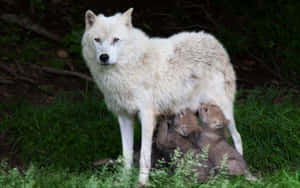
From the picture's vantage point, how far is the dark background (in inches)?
354

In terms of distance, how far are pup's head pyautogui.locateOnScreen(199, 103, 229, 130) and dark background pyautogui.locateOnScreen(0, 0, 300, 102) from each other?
3.44 m

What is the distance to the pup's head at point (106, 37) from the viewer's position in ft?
16.7

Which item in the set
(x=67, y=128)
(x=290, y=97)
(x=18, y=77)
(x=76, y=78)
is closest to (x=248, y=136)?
(x=290, y=97)

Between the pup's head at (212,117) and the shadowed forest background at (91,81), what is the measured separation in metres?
1.12

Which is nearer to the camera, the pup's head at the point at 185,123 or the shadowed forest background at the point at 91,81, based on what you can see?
the pup's head at the point at 185,123

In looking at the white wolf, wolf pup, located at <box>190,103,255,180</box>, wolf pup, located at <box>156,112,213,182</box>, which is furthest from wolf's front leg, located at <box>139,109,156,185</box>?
wolf pup, located at <box>190,103,255,180</box>

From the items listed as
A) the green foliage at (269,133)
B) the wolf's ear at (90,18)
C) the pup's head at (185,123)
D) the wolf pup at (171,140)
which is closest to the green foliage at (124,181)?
the wolf pup at (171,140)

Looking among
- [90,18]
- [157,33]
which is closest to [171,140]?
[90,18]

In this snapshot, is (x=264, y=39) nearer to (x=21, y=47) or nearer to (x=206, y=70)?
(x=206, y=70)

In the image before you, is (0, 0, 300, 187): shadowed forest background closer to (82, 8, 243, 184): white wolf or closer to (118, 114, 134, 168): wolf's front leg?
(118, 114, 134, 168): wolf's front leg

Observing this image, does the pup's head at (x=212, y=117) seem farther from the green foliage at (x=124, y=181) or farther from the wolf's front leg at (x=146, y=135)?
the green foliage at (x=124, y=181)

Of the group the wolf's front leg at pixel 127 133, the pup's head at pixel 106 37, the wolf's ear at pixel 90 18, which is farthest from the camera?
the wolf's front leg at pixel 127 133

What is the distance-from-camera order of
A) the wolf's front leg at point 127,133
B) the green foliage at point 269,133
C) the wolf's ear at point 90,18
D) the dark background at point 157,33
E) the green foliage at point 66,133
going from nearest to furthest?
the wolf's ear at point 90,18 → the wolf's front leg at point 127,133 → the green foliage at point 269,133 → the green foliage at point 66,133 → the dark background at point 157,33

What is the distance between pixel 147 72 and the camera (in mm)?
5426
